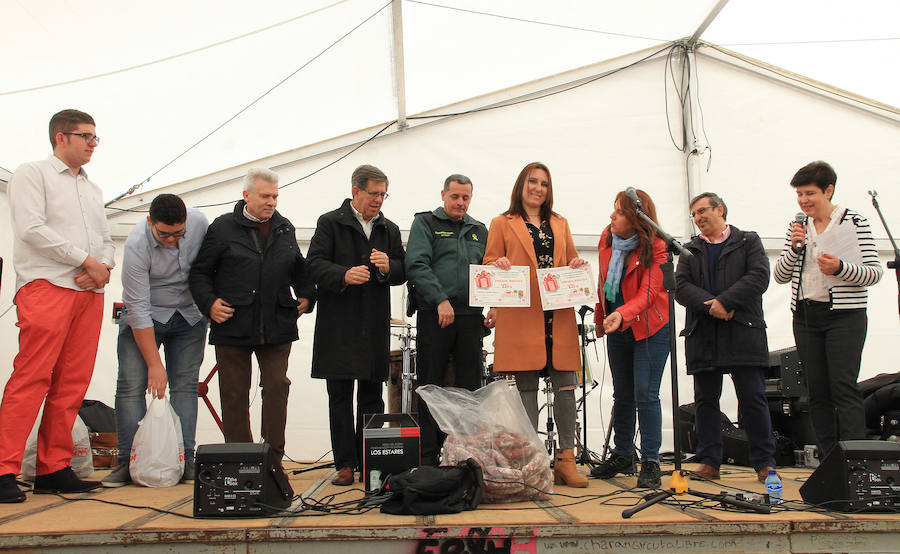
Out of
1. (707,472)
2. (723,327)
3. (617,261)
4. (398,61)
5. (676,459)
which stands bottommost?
(707,472)

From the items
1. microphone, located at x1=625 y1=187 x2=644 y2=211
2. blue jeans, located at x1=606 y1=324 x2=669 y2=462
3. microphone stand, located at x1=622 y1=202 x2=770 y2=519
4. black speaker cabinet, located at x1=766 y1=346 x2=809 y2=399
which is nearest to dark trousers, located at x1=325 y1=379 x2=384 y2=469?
blue jeans, located at x1=606 y1=324 x2=669 y2=462

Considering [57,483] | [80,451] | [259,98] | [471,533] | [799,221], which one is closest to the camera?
[471,533]

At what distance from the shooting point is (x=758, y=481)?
3473 millimetres

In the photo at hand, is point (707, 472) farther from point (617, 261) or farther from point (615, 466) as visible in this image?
point (617, 261)

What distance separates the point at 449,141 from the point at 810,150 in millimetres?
3416

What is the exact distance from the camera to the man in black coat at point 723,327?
3479mm

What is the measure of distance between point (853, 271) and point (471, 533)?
2.46 m

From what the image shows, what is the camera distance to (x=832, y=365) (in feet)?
10.9

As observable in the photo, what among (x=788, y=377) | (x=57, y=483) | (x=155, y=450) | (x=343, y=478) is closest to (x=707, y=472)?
(x=788, y=377)

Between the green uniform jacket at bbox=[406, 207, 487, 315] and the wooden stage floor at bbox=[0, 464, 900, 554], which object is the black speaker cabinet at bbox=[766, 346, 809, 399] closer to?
the wooden stage floor at bbox=[0, 464, 900, 554]

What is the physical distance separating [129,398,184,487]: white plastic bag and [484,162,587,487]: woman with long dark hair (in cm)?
183

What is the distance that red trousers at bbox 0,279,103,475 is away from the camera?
9.50ft

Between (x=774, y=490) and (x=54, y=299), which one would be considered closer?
(x=774, y=490)

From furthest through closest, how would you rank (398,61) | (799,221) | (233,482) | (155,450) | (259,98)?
(398,61) → (259,98) → (155,450) → (799,221) → (233,482)
